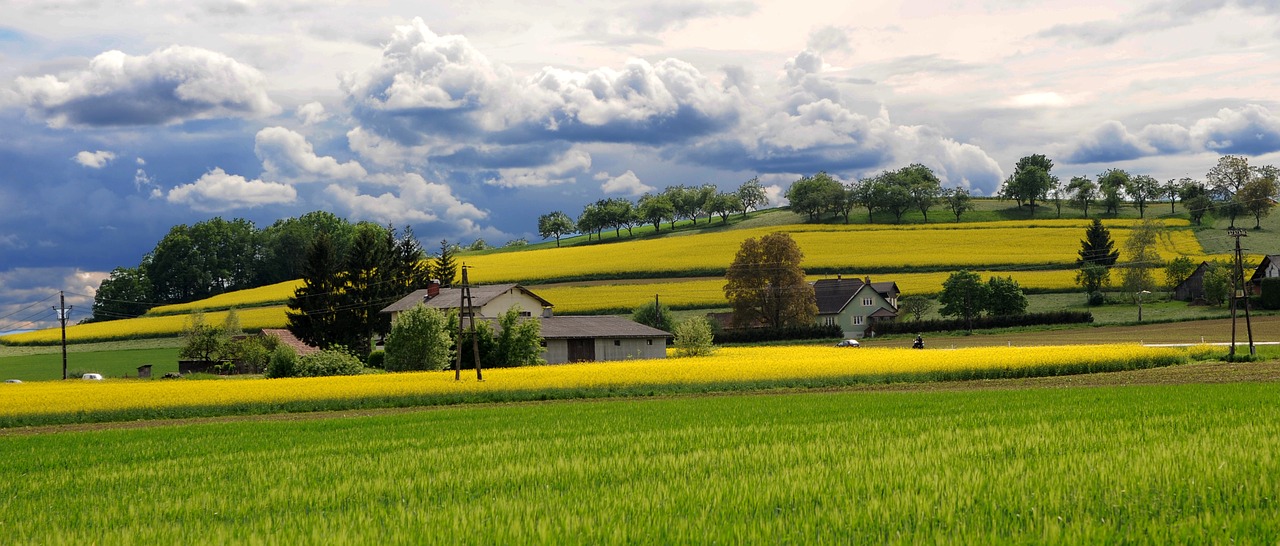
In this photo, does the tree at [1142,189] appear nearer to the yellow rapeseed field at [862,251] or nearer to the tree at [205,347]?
the yellow rapeseed field at [862,251]

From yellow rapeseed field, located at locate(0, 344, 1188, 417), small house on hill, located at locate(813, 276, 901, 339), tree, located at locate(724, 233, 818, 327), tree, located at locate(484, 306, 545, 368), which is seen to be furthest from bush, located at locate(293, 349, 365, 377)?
small house on hill, located at locate(813, 276, 901, 339)

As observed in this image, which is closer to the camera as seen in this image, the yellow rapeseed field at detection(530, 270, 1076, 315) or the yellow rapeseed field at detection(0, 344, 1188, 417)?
the yellow rapeseed field at detection(0, 344, 1188, 417)

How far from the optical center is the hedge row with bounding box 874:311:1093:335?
86.6 metres

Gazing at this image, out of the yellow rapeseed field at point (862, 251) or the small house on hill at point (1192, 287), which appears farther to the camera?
the yellow rapeseed field at point (862, 251)

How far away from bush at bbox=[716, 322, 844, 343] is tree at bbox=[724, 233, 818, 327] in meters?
3.45

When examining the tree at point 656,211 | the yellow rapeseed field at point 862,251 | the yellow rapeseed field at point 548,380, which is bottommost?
the yellow rapeseed field at point 548,380

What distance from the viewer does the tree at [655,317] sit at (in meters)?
86.6

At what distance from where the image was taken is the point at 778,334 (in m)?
91.6

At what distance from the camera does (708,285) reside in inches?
4259

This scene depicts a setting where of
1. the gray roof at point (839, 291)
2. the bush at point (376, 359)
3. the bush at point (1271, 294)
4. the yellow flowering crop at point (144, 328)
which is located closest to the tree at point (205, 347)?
the bush at point (376, 359)

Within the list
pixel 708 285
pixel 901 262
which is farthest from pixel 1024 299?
pixel 708 285

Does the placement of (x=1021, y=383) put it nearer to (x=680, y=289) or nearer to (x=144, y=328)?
(x=680, y=289)

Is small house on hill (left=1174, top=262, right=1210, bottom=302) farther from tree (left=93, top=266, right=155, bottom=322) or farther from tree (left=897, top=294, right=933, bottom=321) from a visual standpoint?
tree (left=93, top=266, right=155, bottom=322)

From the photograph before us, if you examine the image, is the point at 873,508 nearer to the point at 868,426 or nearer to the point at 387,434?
the point at 868,426
